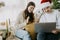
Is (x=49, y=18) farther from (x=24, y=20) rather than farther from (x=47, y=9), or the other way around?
(x=24, y=20)

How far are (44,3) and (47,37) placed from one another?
0.28m

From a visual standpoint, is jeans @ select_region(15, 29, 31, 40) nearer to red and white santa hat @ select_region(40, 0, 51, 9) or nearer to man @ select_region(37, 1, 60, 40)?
man @ select_region(37, 1, 60, 40)

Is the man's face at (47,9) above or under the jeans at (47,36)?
above

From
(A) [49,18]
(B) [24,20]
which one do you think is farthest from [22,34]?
(A) [49,18]

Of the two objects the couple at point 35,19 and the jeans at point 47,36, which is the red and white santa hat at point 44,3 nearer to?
the couple at point 35,19

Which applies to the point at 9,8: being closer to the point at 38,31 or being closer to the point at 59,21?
the point at 38,31

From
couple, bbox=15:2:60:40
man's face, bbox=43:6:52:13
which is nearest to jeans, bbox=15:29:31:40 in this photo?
couple, bbox=15:2:60:40

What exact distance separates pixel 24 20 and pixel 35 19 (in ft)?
0.30

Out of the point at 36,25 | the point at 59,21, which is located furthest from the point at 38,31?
the point at 59,21

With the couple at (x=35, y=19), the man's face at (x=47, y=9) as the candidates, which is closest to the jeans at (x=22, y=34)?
the couple at (x=35, y=19)

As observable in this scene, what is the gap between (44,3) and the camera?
1676 millimetres

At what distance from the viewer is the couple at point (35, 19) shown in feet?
5.45

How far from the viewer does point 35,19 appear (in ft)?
5.49

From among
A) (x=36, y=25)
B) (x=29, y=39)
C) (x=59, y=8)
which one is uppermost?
A: (x=59, y=8)
